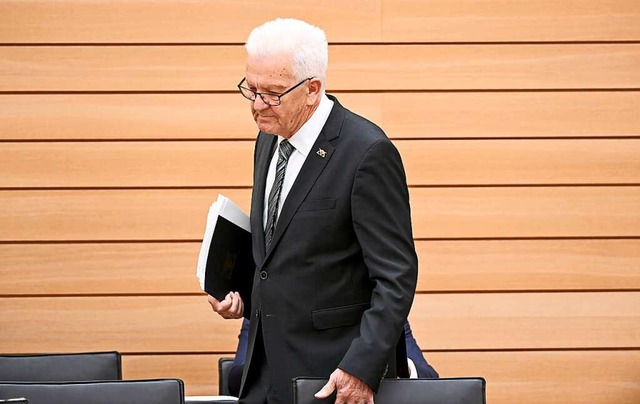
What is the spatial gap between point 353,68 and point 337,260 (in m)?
2.22

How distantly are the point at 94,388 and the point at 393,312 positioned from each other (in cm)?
72

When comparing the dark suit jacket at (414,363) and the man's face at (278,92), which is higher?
the man's face at (278,92)

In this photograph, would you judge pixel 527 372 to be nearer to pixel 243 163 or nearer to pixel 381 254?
pixel 243 163

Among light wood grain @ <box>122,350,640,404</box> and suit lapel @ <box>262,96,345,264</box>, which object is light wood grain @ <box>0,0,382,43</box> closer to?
light wood grain @ <box>122,350,640,404</box>

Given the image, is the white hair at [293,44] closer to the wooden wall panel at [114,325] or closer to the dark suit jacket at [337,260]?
the dark suit jacket at [337,260]

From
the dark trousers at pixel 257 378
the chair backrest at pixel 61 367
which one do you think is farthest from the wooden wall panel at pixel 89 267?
the dark trousers at pixel 257 378

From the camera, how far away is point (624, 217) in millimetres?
4590

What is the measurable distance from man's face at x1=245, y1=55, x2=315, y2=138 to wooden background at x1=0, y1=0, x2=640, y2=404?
205cm

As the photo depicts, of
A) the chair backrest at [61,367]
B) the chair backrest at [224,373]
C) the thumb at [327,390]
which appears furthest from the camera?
the chair backrest at [224,373]

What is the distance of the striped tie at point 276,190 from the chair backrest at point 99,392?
0.41m

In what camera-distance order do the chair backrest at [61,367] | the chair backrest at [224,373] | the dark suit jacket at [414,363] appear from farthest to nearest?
the chair backrest at [224,373] < the dark suit jacket at [414,363] < the chair backrest at [61,367]

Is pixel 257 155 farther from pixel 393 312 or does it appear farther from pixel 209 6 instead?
pixel 209 6

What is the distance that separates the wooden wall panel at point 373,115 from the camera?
4.51 metres

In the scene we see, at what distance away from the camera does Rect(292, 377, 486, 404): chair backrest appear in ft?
7.67
